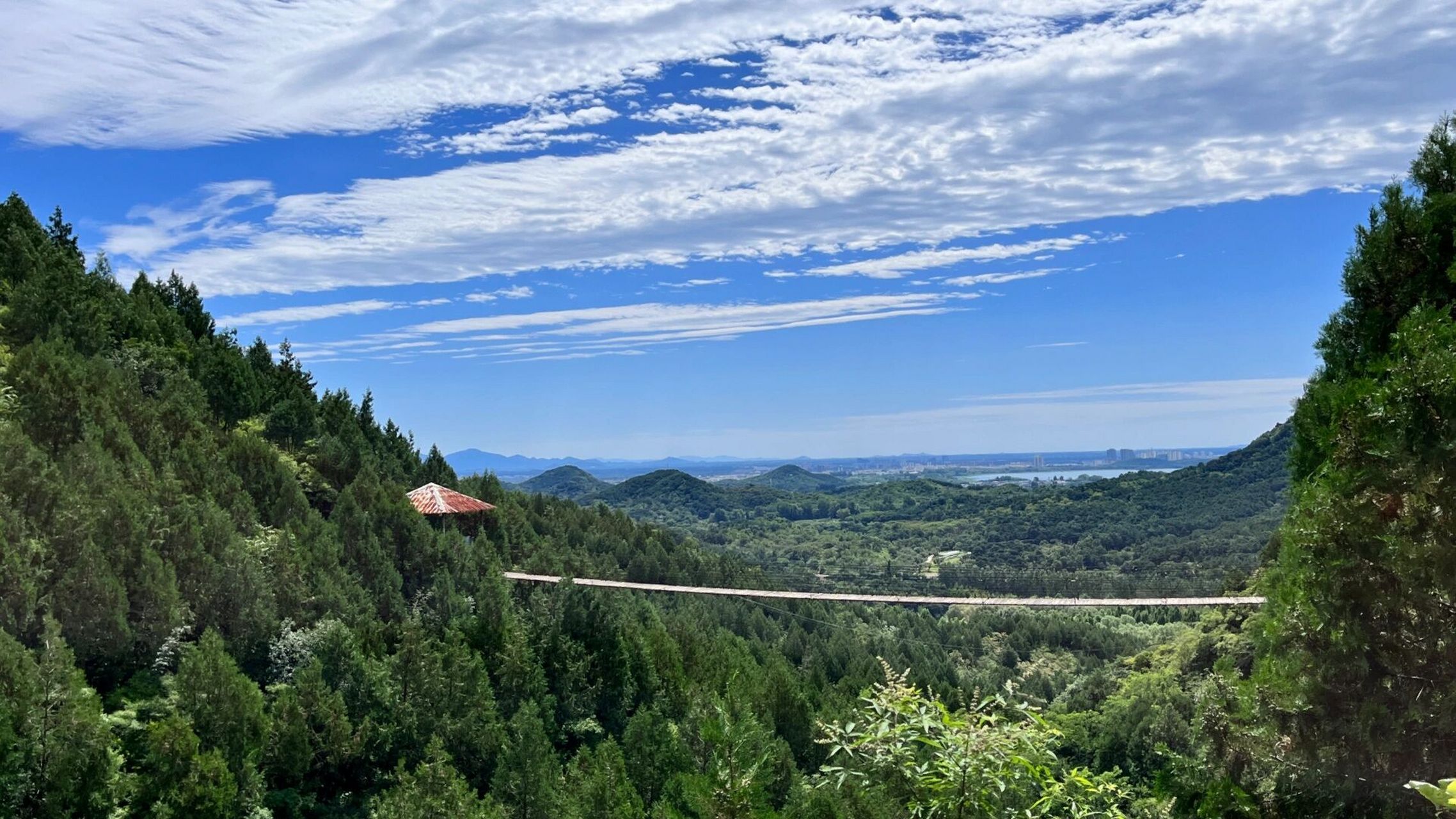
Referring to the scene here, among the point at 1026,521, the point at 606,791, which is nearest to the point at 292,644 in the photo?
the point at 606,791

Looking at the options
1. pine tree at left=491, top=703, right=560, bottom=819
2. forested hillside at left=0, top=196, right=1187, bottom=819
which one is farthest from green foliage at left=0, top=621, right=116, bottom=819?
pine tree at left=491, top=703, right=560, bottom=819

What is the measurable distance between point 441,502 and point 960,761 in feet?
67.6

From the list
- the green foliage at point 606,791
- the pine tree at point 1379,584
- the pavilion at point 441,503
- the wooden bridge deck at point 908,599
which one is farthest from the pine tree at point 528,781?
the pine tree at point 1379,584

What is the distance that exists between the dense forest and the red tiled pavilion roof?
0.87 meters

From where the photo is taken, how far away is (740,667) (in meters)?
20.6

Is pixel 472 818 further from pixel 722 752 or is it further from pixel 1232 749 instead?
pixel 1232 749

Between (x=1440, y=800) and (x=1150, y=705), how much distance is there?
2432 centimetres

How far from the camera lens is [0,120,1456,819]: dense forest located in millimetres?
4809

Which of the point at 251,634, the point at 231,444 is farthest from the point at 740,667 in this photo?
the point at 231,444

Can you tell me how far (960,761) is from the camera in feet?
15.3

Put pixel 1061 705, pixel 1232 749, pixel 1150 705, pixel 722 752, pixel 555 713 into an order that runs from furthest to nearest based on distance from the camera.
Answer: pixel 1061 705 < pixel 1150 705 < pixel 555 713 < pixel 722 752 < pixel 1232 749

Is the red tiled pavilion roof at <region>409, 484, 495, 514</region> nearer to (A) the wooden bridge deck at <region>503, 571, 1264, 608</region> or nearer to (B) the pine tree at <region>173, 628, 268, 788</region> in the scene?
(A) the wooden bridge deck at <region>503, 571, 1264, 608</region>

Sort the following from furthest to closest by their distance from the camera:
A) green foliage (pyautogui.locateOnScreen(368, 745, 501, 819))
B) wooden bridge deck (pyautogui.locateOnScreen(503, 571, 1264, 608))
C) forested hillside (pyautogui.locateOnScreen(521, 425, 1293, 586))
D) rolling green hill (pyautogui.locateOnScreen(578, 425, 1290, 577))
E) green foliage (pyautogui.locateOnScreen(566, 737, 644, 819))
Result: rolling green hill (pyautogui.locateOnScreen(578, 425, 1290, 577)), forested hillside (pyautogui.locateOnScreen(521, 425, 1293, 586)), wooden bridge deck (pyautogui.locateOnScreen(503, 571, 1264, 608)), green foliage (pyautogui.locateOnScreen(368, 745, 501, 819)), green foliage (pyautogui.locateOnScreen(566, 737, 644, 819))

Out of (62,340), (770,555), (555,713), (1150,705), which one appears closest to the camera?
(555,713)
